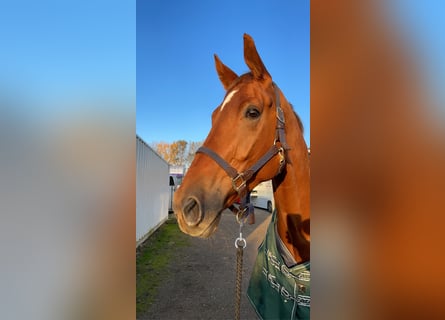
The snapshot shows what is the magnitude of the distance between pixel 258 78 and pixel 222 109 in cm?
35

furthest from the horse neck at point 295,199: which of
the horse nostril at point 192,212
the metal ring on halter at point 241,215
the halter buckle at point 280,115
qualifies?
the horse nostril at point 192,212

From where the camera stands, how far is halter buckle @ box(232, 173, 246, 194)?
4.71ft

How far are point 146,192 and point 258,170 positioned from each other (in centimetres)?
636

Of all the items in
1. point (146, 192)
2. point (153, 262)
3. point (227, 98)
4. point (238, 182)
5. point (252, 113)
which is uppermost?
point (227, 98)

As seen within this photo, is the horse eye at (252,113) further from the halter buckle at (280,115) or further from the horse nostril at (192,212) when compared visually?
the horse nostril at (192,212)

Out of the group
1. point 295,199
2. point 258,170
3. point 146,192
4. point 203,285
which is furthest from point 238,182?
point 146,192

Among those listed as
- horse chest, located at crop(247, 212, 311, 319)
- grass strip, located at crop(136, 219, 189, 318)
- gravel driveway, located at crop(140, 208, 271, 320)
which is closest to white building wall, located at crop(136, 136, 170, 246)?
grass strip, located at crop(136, 219, 189, 318)

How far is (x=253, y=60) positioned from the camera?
159 cm

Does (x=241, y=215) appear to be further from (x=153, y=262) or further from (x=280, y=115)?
(x=153, y=262)

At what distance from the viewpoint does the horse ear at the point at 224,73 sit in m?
1.94
